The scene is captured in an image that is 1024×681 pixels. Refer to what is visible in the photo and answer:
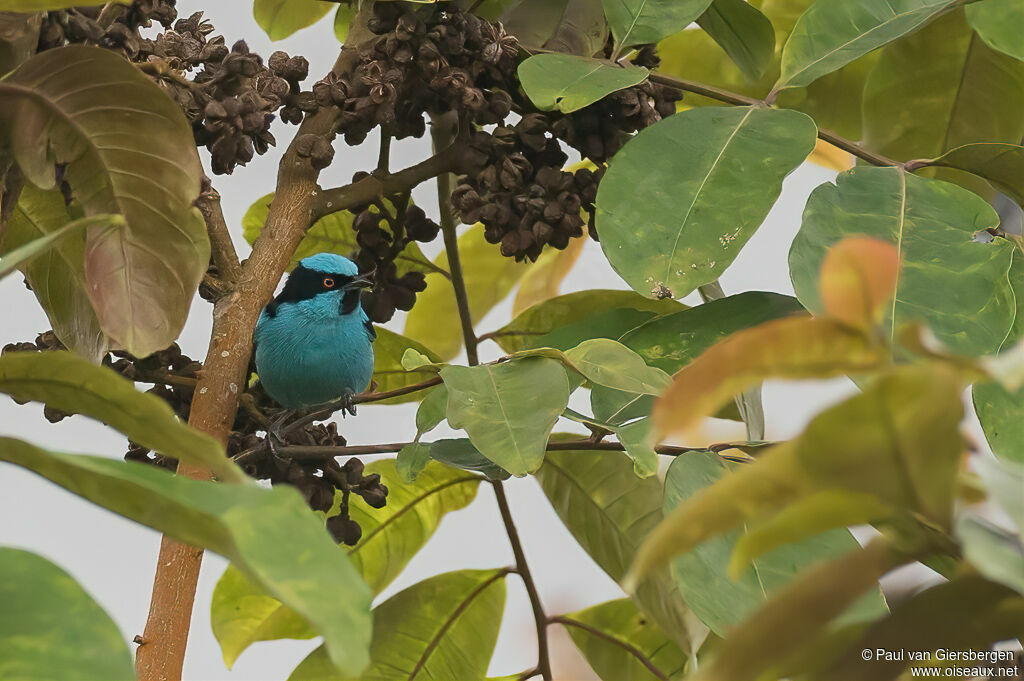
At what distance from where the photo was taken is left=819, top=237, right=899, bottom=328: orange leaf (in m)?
0.34

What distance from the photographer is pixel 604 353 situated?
81cm

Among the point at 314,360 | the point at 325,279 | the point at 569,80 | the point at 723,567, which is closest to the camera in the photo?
the point at 723,567

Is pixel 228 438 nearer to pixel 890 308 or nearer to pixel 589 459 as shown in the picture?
pixel 589 459

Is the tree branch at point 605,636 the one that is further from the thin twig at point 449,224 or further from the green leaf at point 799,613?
the green leaf at point 799,613

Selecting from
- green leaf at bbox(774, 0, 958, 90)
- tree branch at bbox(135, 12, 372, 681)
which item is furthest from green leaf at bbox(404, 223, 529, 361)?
green leaf at bbox(774, 0, 958, 90)

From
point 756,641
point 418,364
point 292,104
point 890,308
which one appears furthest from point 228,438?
point 756,641

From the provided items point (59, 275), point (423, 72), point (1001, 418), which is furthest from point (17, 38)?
point (1001, 418)

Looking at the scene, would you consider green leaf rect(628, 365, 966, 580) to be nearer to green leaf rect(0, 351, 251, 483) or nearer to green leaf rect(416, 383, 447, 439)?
green leaf rect(0, 351, 251, 483)

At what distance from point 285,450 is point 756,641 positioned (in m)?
0.61

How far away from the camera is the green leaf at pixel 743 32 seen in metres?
1.08

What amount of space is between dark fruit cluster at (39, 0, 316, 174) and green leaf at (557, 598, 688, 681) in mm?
597

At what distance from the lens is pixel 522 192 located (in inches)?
39.3

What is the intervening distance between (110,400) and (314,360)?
3.60ft

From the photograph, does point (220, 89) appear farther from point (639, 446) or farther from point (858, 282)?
point (858, 282)
